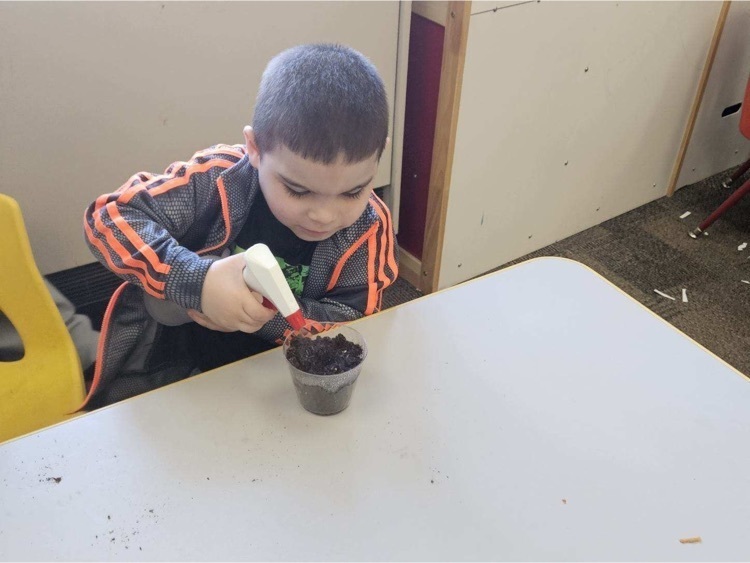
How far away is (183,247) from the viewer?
81 cm

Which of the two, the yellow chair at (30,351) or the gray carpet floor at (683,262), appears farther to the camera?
the gray carpet floor at (683,262)

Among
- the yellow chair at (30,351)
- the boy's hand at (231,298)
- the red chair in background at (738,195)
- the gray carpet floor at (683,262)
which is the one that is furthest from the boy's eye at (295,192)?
the red chair in background at (738,195)

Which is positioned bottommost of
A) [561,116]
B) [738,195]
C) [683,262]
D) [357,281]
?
[683,262]

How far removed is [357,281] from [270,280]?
0.96 feet

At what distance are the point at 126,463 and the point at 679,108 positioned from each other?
7.19ft

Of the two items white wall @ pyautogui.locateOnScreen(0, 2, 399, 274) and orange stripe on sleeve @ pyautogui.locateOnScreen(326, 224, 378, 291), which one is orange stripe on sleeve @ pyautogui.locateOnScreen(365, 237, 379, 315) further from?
white wall @ pyautogui.locateOnScreen(0, 2, 399, 274)

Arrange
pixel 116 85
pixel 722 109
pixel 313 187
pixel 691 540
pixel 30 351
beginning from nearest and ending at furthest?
pixel 691 540
pixel 313 187
pixel 30 351
pixel 116 85
pixel 722 109

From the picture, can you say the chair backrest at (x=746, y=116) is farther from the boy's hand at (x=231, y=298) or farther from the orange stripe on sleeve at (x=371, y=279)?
the boy's hand at (x=231, y=298)

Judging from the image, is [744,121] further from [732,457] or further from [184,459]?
[184,459]

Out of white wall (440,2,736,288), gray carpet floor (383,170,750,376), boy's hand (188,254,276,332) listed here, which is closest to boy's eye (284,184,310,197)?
boy's hand (188,254,276,332)

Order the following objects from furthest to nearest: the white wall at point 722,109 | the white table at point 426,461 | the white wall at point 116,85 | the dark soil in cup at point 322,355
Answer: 1. the white wall at point 722,109
2. the white wall at point 116,85
3. the dark soil in cup at point 322,355
4. the white table at point 426,461

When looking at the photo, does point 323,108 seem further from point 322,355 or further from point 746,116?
point 746,116

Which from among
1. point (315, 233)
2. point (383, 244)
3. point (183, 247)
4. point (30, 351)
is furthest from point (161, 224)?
point (30, 351)

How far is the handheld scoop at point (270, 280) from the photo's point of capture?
2.08 feet
